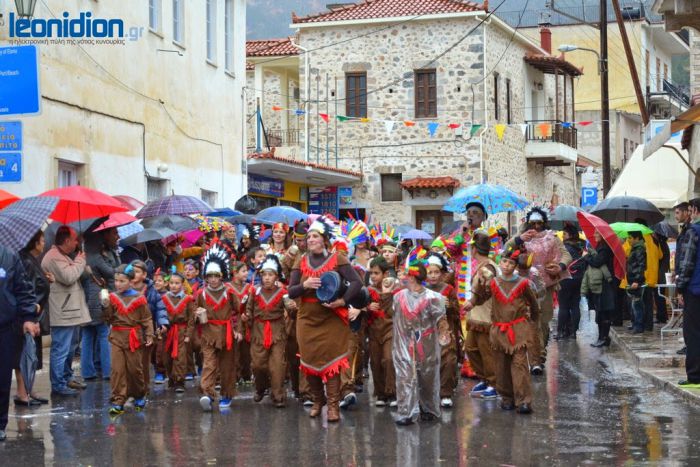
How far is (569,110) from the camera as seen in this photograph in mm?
49719

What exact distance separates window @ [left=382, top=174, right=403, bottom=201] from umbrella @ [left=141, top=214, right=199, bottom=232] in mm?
23321

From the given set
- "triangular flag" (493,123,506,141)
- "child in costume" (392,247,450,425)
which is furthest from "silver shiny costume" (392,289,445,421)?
"triangular flag" (493,123,506,141)

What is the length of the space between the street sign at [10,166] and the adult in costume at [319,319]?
420cm

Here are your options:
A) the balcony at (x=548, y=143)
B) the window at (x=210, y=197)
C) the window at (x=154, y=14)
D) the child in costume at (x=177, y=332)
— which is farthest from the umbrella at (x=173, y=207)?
the balcony at (x=548, y=143)

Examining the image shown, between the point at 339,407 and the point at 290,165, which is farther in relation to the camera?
the point at 290,165

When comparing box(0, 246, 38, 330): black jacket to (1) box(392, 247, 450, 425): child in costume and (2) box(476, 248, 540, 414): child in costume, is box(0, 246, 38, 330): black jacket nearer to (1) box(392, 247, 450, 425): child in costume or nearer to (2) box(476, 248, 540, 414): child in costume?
(1) box(392, 247, 450, 425): child in costume

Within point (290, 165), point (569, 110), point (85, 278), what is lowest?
point (85, 278)

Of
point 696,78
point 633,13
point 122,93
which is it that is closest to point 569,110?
point 633,13

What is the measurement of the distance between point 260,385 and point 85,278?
2.74 metres

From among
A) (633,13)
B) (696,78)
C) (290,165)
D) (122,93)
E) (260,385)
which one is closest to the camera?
(260,385)

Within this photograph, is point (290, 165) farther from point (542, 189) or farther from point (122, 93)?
point (542, 189)

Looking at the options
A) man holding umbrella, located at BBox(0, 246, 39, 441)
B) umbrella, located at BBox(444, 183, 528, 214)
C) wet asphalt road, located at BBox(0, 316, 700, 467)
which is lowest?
wet asphalt road, located at BBox(0, 316, 700, 467)

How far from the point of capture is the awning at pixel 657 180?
995 inches

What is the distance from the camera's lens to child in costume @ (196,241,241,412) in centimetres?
1180
